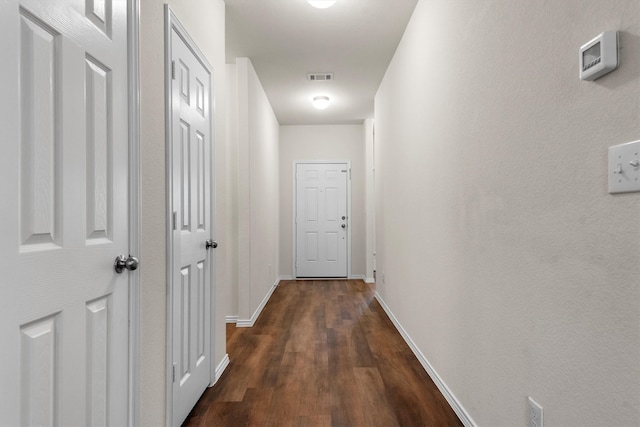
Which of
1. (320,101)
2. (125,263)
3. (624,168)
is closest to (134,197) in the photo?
(125,263)

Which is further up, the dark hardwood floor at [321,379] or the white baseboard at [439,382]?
the white baseboard at [439,382]

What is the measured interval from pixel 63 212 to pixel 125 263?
0.33 metres

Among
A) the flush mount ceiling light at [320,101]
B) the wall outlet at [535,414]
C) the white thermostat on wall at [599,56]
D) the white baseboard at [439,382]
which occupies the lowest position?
the white baseboard at [439,382]

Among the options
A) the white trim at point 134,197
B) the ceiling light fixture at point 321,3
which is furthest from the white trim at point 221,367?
the ceiling light fixture at point 321,3

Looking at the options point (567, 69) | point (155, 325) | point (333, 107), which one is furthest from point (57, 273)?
point (333, 107)

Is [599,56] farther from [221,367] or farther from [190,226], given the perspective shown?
[221,367]

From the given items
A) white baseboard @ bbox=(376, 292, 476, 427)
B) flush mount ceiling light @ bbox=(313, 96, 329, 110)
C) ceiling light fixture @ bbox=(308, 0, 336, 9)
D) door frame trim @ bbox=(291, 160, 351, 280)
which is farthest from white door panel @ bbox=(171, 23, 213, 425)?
door frame trim @ bbox=(291, 160, 351, 280)

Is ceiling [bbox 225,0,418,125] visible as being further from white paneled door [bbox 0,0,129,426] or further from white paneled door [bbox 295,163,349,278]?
white paneled door [bbox 0,0,129,426]

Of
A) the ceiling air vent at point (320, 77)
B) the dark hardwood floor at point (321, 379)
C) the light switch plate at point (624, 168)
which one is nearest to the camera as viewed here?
the light switch plate at point (624, 168)

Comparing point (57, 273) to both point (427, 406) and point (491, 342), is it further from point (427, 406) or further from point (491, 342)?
point (427, 406)

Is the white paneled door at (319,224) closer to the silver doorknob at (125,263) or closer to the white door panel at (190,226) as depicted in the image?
the white door panel at (190,226)

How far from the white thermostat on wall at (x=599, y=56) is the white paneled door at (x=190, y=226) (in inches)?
61.9

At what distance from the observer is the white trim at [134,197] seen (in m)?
1.38

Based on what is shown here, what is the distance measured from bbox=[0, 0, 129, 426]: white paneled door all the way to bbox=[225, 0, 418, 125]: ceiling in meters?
1.83
